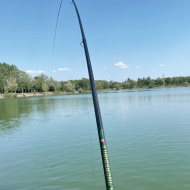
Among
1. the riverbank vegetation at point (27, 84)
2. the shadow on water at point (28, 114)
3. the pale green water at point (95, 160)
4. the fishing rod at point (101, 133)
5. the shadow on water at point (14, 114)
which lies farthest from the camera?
the riverbank vegetation at point (27, 84)

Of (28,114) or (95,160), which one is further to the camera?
(28,114)

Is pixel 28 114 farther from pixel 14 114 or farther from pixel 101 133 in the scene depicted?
pixel 101 133

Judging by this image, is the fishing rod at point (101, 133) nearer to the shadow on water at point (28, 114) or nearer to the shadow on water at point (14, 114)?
the shadow on water at point (28, 114)

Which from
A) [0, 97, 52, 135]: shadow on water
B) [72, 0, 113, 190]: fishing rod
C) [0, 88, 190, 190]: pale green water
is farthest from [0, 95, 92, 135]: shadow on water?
[72, 0, 113, 190]: fishing rod

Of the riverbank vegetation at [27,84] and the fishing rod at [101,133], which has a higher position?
the riverbank vegetation at [27,84]

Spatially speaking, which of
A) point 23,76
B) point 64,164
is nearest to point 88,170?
point 64,164

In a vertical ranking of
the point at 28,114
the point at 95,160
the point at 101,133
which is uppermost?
the point at 101,133

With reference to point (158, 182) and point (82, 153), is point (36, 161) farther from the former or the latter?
point (158, 182)

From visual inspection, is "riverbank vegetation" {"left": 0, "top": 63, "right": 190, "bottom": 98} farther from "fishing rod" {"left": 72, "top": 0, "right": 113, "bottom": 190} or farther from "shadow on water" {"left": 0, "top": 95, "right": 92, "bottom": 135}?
"fishing rod" {"left": 72, "top": 0, "right": 113, "bottom": 190}

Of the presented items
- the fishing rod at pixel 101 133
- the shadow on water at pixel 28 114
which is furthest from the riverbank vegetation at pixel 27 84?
the fishing rod at pixel 101 133

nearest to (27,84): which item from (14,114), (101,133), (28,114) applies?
(14,114)

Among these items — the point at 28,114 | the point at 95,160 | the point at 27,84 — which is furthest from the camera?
the point at 27,84

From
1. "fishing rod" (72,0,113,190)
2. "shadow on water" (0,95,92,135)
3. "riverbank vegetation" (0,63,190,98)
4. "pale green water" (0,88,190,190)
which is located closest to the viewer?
"fishing rod" (72,0,113,190)

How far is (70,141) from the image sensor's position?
55.5 feet
